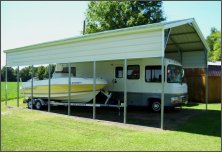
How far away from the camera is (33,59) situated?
16094mm

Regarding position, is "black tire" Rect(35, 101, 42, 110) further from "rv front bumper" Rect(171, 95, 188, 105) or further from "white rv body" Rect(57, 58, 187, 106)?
"rv front bumper" Rect(171, 95, 188, 105)

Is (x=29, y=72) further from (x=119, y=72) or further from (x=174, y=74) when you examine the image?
(x=174, y=74)

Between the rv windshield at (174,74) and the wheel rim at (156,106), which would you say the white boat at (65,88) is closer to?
the wheel rim at (156,106)

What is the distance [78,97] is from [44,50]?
10.2 feet

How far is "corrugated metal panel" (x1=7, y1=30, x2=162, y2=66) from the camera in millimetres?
10320

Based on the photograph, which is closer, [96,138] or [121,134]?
[96,138]

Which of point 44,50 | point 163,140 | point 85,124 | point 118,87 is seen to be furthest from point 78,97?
point 163,140

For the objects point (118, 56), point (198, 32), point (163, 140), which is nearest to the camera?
point (163, 140)

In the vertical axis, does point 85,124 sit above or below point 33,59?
below

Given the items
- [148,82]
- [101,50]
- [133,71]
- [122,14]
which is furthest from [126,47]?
[122,14]

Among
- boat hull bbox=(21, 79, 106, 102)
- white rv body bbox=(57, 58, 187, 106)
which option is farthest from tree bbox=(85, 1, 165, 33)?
boat hull bbox=(21, 79, 106, 102)

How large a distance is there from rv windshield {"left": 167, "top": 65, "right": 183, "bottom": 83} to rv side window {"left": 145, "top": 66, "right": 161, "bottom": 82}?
475mm

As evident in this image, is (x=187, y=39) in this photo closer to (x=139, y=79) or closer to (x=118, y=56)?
(x=139, y=79)

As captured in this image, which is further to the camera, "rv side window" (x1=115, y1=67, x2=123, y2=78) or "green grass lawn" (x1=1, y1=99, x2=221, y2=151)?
"rv side window" (x1=115, y1=67, x2=123, y2=78)
